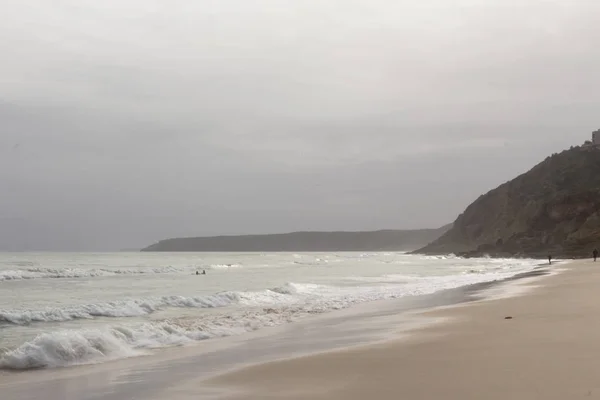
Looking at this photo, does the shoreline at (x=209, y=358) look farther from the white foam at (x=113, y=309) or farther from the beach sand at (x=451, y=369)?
the white foam at (x=113, y=309)

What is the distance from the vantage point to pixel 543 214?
10406 centimetres

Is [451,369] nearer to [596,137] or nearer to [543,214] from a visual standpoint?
[543,214]

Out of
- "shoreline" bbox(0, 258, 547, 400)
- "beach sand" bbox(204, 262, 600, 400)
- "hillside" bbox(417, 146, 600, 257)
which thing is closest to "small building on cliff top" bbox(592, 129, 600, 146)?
"hillside" bbox(417, 146, 600, 257)

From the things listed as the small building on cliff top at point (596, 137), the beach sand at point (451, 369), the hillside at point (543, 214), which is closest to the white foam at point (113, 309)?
the beach sand at point (451, 369)

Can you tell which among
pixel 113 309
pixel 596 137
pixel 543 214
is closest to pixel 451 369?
pixel 113 309

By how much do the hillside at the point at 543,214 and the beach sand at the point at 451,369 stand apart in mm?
70839

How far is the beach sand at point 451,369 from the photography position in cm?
598

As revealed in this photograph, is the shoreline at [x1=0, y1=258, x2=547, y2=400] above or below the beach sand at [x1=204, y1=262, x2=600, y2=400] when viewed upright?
below

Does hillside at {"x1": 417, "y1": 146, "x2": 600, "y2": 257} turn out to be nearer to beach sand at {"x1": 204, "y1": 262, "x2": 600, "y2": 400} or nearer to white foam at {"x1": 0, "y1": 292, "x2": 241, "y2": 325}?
white foam at {"x1": 0, "y1": 292, "x2": 241, "y2": 325}

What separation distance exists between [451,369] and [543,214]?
344 ft

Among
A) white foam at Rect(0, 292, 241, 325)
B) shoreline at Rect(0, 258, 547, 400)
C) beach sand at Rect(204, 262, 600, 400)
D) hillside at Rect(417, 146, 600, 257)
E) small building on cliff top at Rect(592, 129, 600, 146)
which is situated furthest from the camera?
small building on cliff top at Rect(592, 129, 600, 146)

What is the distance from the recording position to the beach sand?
235 inches

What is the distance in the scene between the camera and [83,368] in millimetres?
9070

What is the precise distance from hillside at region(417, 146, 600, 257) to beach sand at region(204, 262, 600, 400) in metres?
70.8
